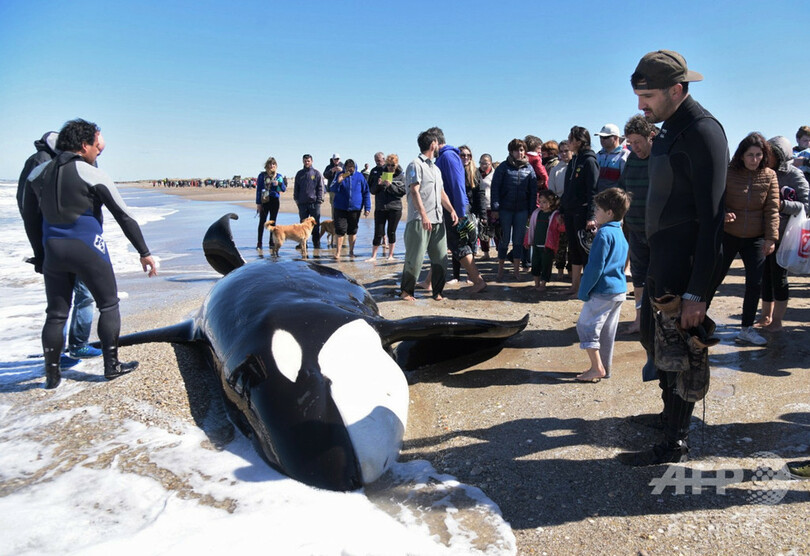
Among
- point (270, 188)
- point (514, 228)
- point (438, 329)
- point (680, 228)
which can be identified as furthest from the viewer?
point (270, 188)

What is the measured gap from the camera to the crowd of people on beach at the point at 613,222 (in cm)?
292

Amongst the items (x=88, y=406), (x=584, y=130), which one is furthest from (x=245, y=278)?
(x=584, y=130)

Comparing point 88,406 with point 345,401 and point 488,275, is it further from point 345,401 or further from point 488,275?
point 488,275

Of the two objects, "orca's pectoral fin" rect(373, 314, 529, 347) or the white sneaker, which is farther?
the white sneaker

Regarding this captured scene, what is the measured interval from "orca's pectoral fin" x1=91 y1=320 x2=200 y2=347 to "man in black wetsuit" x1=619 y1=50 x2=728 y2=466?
3878 millimetres

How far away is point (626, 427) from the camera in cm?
362

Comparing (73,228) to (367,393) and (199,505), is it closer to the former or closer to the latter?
(199,505)

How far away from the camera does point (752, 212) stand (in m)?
5.08

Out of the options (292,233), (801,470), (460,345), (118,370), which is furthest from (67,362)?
(292,233)

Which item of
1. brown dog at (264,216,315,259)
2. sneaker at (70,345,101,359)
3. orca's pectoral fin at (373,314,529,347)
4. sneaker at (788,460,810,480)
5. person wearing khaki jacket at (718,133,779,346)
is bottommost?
sneaker at (70,345,101,359)

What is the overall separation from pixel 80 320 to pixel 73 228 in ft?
4.11

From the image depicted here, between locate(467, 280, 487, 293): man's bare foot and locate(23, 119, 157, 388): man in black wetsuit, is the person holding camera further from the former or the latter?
locate(23, 119, 157, 388): man in black wetsuit

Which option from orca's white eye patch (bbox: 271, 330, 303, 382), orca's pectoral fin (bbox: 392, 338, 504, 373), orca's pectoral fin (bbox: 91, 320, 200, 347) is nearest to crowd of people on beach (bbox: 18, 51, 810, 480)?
orca's pectoral fin (bbox: 91, 320, 200, 347)

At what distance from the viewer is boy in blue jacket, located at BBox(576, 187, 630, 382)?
429 centimetres
